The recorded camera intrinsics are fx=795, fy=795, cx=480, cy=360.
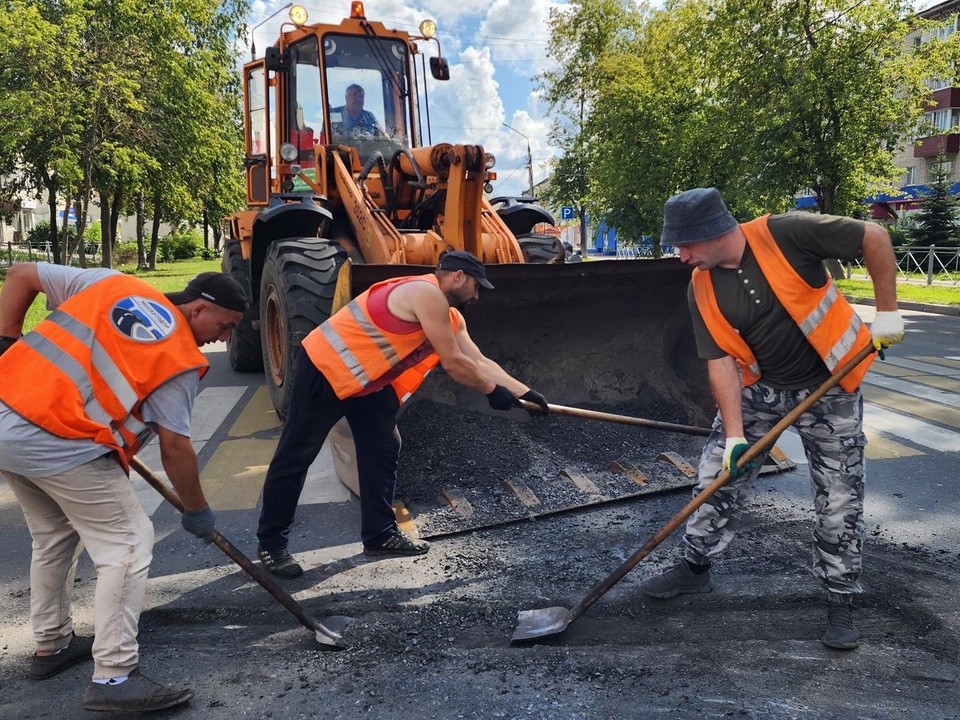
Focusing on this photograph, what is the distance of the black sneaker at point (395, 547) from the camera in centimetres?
373

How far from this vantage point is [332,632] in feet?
9.67

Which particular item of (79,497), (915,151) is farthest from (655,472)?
(915,151)

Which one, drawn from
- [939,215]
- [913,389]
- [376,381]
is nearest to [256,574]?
[376,381]

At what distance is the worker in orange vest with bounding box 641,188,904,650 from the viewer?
2869 millimetres

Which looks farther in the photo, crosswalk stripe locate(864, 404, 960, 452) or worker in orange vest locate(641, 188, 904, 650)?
crosswalk stripe locate(864, 404, 960, 452)

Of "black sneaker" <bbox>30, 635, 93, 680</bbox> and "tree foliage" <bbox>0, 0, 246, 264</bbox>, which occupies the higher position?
"tree foliage" <bbox>0, 0, 246, 264</bbox>

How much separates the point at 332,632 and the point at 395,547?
2.70ft

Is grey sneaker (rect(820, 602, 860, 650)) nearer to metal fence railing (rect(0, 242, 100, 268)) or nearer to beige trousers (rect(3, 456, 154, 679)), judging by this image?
beige trousers (rect(3, 456, 154, 679))

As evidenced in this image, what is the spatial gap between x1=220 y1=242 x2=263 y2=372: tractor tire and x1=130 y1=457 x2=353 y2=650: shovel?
4.58 metres

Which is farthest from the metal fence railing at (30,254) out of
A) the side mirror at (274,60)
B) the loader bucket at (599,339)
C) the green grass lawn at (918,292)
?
the green grass lawn at (918,292)

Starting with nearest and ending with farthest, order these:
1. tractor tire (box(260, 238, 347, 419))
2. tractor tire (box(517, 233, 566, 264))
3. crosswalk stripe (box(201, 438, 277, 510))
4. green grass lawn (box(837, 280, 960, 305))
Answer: crosswalk stripe (box(201, 438, 277, 510)), tractor tire (box(260, 238, 347, 419)), tractor tire (box(517, 233, 566, 264)), green grass lawn (box(837, 280, 960, 305))

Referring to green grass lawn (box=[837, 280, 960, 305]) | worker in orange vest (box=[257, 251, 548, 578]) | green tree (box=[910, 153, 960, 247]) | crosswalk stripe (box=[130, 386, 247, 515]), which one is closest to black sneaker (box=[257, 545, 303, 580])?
worker in orange vest (box=[257, 251, 548, 578])

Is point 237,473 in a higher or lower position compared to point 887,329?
lower

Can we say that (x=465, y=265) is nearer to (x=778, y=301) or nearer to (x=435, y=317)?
(x=435, y=317)
